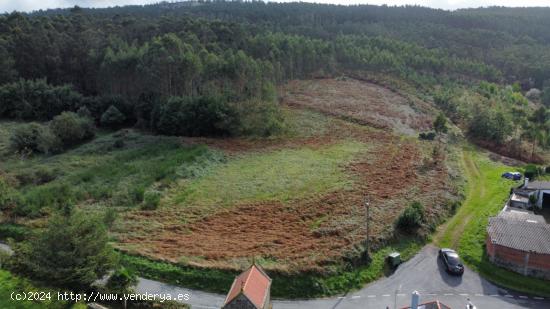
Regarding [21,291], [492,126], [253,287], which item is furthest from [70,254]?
[492,126]

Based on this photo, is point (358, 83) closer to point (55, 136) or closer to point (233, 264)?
point (55, 136)

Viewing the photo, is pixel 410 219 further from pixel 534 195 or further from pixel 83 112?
pixel 83 112

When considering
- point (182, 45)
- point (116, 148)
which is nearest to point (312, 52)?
point (182, 45)

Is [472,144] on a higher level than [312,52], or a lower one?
lower

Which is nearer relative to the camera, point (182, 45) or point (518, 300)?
point (518, 300)

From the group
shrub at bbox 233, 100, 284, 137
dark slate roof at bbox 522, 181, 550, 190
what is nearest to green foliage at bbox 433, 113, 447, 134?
dark slate roof at bbox 522, 181, 550, 190
